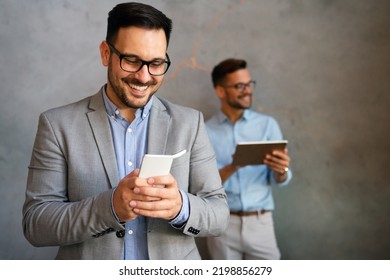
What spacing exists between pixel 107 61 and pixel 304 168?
1164 millimetres

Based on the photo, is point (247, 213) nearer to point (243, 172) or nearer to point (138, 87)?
point (243, 172)

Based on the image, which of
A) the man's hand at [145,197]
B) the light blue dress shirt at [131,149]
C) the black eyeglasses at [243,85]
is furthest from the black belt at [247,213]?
the man's hand at [145,197]

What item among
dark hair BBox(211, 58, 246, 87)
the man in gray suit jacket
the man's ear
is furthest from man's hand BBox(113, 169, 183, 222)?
dark hair BBox(211, 58, 246, 87)

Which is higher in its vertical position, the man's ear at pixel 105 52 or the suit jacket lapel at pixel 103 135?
the man's ear at pixel 105 52

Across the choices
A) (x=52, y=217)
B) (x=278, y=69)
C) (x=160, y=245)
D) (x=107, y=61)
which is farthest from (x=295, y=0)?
(x=52, y=217)

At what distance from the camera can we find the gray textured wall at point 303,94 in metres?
1.85

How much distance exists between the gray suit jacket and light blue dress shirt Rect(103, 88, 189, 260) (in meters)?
0.03

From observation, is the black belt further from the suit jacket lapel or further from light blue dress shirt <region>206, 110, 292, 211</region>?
the suit jacket lapel

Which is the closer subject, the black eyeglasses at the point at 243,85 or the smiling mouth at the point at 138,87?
the smiling mouth at the point at 138,87

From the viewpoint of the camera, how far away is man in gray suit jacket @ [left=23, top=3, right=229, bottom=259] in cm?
123

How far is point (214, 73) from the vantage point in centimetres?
217

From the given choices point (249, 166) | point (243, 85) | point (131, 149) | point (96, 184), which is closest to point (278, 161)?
point (249, 166)

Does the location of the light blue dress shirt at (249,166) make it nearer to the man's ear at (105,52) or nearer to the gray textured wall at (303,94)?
the gray textured wall at (303,94)

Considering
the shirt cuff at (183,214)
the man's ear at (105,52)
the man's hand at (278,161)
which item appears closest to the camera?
the shirt cuff at (183,214)
